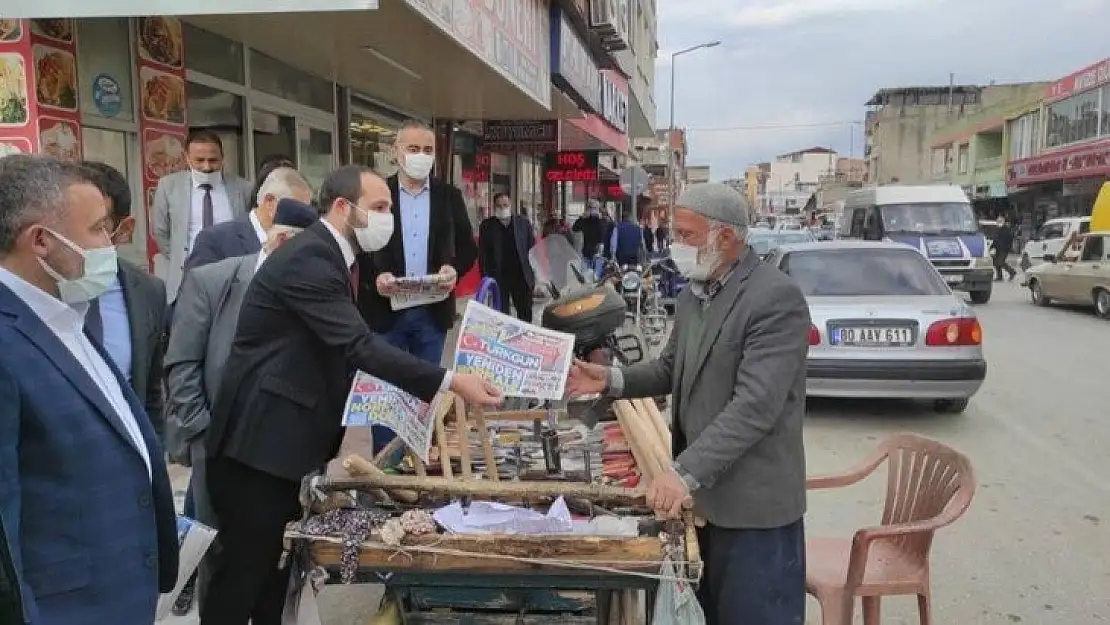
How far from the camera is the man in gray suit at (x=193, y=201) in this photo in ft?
16.9

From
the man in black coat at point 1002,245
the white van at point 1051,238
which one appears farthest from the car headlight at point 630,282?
the white van at point 1051,238

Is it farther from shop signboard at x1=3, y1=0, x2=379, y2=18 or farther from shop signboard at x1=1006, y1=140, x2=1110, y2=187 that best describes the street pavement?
shop signboard at x1=1006, y1=140, x2=1110, y2=187

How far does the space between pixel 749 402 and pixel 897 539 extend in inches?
52.5

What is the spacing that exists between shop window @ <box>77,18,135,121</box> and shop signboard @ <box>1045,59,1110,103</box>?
116 feet

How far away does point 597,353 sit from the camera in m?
5.55

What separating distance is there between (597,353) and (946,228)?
14.1 meters

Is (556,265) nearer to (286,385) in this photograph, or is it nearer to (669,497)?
(286,385)

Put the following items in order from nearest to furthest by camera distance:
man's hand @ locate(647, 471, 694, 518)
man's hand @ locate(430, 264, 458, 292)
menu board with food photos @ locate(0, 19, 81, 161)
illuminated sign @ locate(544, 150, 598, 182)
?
man's hand @ locate(647, 471, 694, 518)
man's hand @ locate(430, 264, 458, 292)
menu board with food photos @ locate(0, 19, 81, 161)
illuminated sign @ locate(544, 150, 598, 182)

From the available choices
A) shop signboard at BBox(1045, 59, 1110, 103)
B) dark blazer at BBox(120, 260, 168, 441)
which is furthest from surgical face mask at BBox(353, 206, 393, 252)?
shop signboard at BBox(1045, 59, 1110, 103)

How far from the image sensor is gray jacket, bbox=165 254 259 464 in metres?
3.34

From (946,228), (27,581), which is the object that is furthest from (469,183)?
(27,581)

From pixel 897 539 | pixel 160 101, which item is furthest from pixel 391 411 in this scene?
pixel 160 101

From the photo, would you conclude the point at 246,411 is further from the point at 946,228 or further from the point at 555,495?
the point at 946,228

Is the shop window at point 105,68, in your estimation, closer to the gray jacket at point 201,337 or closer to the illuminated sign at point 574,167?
the gray jacket at point 201,337
